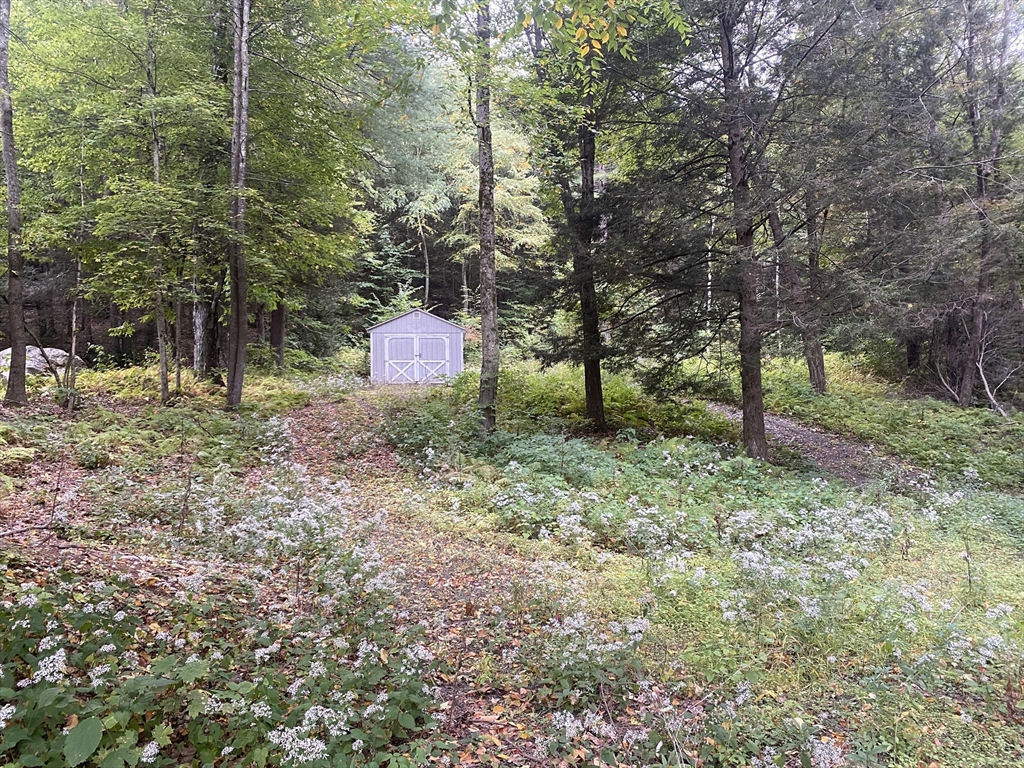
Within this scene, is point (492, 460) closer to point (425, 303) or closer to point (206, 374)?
point (206, 374)

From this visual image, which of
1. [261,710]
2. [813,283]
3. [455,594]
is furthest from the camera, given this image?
[813,283]

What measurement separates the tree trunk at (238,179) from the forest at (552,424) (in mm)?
80

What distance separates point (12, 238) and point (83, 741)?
33.5 feet

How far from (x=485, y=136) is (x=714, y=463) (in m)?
6.76

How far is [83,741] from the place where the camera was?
2.09m

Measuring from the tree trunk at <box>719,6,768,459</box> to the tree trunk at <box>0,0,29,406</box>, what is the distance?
11235 mm

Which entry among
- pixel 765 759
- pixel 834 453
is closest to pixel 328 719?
pixel 765 759

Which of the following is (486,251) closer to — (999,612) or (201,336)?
(999,612)

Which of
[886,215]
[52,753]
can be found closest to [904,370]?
[886,215]

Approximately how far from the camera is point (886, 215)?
9.95 m

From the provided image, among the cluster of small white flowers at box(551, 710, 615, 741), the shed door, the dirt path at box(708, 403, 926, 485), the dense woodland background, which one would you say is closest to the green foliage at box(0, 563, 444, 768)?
the cluster of small white flowers at box(551, 710, 615, 741)

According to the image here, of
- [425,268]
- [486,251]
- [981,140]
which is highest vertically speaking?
[425,268]

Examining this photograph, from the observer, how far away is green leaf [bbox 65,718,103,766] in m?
2.03

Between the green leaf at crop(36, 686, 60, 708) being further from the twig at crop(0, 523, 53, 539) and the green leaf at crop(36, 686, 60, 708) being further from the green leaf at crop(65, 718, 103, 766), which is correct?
the twig at crop(0, 523, 53, 539)
